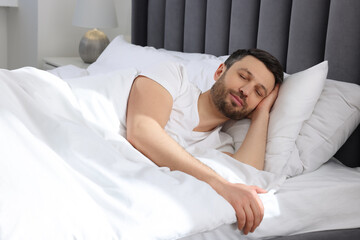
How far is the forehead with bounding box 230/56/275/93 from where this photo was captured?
1534 millimetres

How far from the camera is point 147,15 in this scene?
2857 millimetres

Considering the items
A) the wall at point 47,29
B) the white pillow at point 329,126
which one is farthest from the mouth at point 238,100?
the wall at point 47,29

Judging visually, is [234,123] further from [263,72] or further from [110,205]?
[110,205]

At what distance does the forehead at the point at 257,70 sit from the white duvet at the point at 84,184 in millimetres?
348

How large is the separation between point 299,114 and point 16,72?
92 centimetres

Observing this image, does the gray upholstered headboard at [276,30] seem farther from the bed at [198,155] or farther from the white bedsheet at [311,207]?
the white bedsheet at [311,207]

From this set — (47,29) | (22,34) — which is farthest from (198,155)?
(22,34)

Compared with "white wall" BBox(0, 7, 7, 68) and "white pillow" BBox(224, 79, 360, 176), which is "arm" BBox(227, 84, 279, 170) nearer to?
"white pillow" BBox(224, 79, 360, 176)

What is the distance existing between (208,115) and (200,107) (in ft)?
0.13

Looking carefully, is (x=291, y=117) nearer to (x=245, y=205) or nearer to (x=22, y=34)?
(x=245, y=205)

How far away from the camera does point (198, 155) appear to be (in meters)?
1.38

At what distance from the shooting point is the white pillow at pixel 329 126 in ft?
4.82

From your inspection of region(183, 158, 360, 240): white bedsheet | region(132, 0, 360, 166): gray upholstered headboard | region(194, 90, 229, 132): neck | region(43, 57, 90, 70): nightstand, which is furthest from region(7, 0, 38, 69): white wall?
region(183, 158, 360, 240): white bedsheet

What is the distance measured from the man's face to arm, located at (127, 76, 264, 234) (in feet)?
0.61
